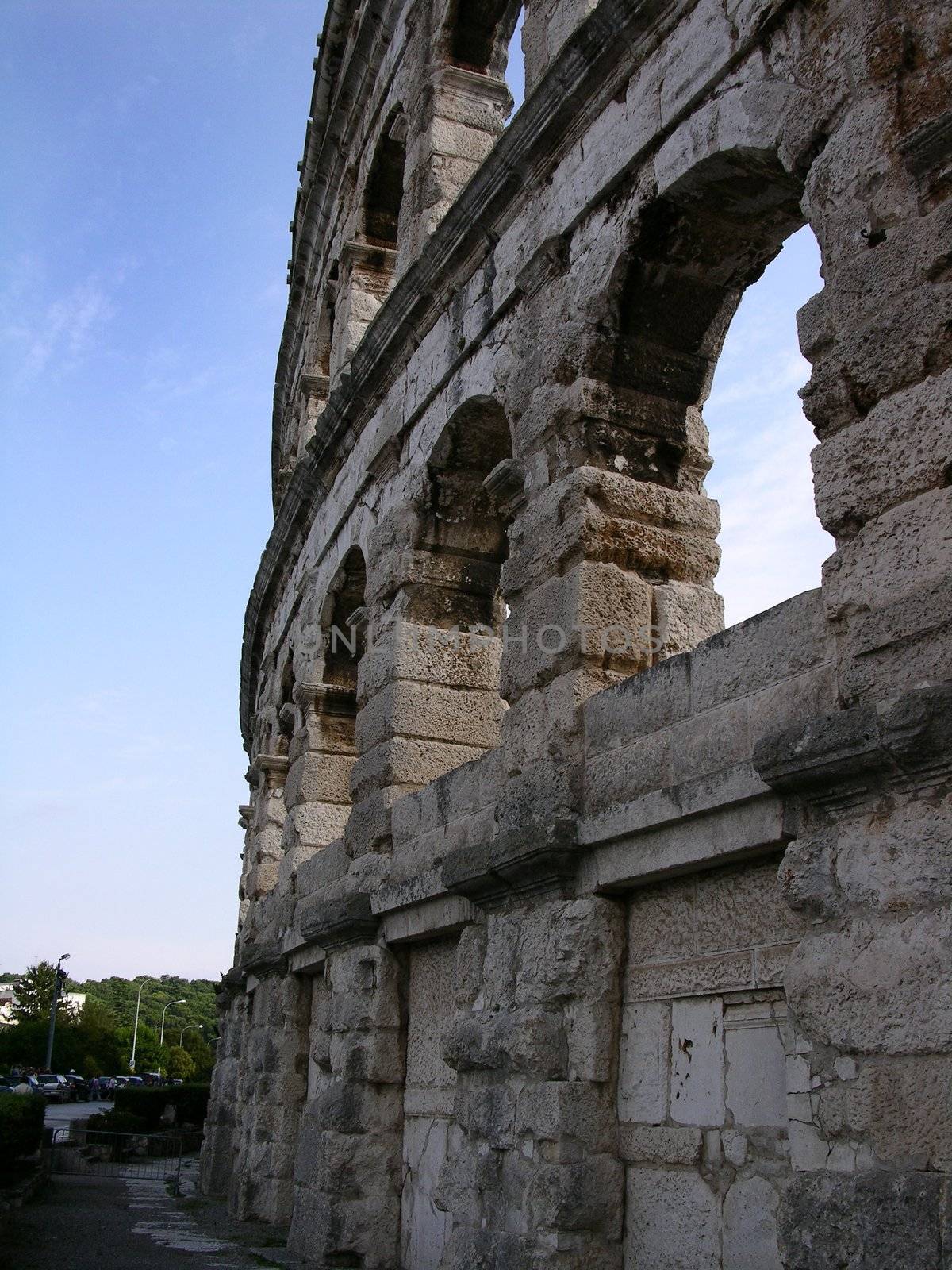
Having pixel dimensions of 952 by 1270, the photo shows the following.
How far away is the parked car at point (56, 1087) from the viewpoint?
3431 centimetres

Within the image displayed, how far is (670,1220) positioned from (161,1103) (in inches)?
720

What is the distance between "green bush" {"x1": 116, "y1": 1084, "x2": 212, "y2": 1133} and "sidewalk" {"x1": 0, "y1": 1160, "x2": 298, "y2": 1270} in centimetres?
864

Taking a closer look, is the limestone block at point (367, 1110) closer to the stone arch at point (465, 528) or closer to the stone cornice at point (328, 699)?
the stone arch at point (465, 528)

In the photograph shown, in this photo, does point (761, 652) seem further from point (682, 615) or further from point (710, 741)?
point (682, 615)

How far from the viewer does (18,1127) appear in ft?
32.5

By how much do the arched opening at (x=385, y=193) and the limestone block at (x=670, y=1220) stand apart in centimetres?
869

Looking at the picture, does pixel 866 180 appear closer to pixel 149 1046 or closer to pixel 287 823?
pixel 287 823

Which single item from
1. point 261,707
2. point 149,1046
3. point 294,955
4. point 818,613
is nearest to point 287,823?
point 294,955

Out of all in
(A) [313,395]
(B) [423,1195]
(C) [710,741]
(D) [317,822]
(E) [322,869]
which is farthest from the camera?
(A) [313,395]

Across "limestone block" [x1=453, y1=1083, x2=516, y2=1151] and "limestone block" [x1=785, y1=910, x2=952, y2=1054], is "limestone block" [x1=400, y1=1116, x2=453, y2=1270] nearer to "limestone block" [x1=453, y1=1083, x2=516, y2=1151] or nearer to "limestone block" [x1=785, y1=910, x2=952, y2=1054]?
"limestone block" [x1=453, y1=1083, x2=516, y2=1151]

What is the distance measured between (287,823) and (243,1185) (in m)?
2.74

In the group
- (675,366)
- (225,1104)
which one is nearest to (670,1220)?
(675,366)

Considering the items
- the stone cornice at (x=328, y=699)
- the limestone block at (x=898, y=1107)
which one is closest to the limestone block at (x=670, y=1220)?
the limestone block at (x=898, y=1107)

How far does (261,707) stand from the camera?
46.0 feet
